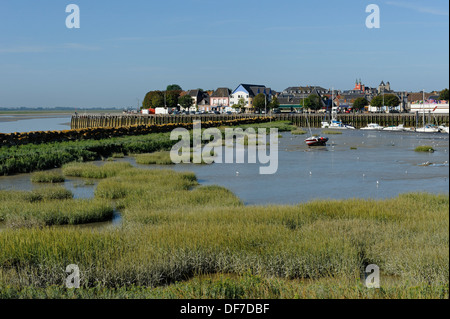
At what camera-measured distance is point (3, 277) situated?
8.36m

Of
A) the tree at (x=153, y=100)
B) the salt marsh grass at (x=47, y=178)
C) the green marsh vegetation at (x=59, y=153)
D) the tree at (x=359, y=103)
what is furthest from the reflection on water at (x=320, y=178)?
the tree at (x=153, y=100)

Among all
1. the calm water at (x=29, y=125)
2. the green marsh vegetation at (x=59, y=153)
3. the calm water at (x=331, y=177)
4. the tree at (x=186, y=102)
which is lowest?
the calm water at (x=331, y=177)

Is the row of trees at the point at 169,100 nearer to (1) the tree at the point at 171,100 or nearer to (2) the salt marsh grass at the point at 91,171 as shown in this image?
(1) the tree at the point at 171,100

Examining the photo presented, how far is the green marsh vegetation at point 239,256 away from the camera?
7.59m

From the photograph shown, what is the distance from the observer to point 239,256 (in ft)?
32.2

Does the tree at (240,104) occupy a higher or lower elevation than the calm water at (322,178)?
higher

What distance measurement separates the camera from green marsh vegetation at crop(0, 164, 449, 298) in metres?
7.59

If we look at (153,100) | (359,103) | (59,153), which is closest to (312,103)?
(359,103)

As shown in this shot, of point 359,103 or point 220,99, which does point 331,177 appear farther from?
point 220,99

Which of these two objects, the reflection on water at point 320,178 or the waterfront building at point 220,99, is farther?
the waterfront building at point 220,99

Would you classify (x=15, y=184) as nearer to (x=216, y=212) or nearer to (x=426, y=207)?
(x=216, y=212)

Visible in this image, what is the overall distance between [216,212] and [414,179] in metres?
14.0

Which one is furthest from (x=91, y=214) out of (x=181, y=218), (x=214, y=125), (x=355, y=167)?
(x=214, y=125)
